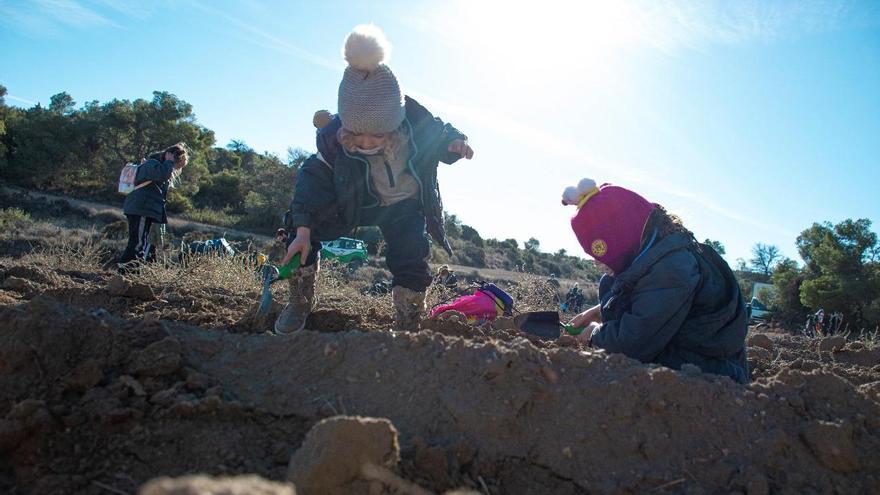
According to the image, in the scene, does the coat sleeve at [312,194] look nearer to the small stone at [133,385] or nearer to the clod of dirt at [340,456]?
the small stone at [133,385]

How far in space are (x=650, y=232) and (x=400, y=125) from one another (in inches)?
58.8

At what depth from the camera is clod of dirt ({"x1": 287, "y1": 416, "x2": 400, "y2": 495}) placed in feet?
4.58

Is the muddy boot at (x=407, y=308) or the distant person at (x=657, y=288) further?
the muddy boot at (x=407, y=308)

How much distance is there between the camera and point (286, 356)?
2.30m

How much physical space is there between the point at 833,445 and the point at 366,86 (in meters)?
2.54

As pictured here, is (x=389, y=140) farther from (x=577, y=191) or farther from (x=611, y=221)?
(x=611, y=221)

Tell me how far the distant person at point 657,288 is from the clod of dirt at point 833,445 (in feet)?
2.69

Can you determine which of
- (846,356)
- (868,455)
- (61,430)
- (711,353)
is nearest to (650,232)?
(711,353)

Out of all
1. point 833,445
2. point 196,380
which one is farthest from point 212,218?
point 833,445

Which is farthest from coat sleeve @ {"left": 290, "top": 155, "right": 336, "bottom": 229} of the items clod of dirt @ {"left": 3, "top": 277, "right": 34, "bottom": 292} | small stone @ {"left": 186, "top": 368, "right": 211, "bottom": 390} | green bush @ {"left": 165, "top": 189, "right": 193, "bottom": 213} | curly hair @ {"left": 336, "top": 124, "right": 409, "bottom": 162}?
green bush @ {"left": 165, "top": 189, "right": 193, "bottom": 213}

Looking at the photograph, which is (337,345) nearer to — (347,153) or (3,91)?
(347,153)

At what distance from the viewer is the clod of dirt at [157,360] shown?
2023 millimetres

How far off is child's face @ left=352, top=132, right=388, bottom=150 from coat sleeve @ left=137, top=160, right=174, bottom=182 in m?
4.52

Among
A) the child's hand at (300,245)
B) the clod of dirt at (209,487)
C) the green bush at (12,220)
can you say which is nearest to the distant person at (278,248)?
the child's hand at (300,245)
